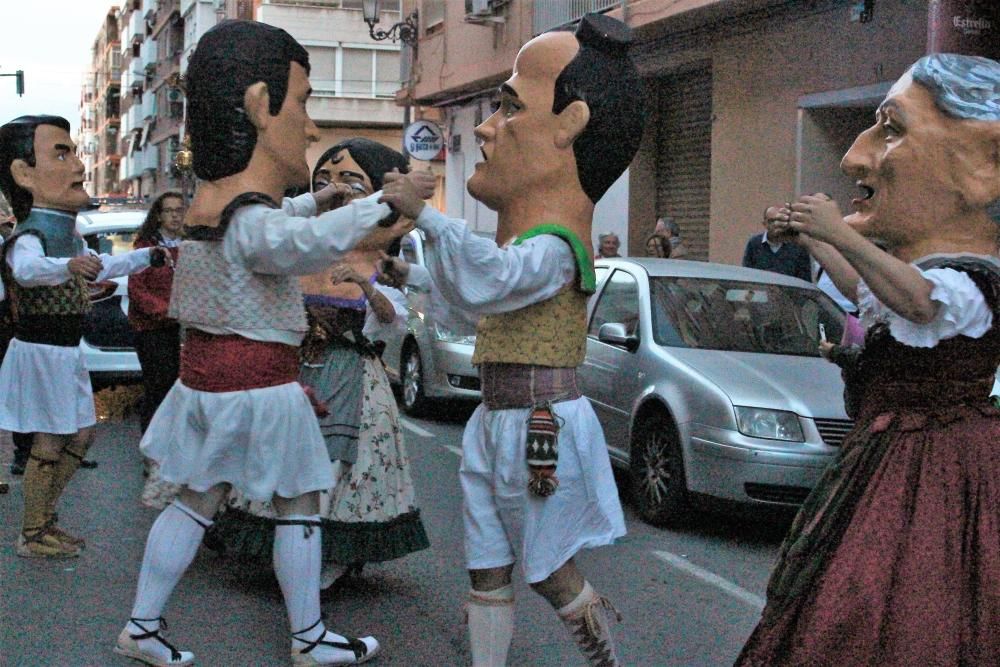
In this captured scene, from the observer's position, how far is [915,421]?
10.0 feet

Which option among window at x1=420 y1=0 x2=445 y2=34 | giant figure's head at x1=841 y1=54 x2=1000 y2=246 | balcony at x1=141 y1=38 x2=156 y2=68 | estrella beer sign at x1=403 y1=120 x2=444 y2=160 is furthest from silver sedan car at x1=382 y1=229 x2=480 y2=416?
balcony at x1=141 y1=38 x2=156 y2=68

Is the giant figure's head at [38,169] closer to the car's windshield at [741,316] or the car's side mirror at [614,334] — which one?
the car's side mirror at [614,334]

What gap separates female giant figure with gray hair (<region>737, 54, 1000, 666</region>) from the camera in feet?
9.50

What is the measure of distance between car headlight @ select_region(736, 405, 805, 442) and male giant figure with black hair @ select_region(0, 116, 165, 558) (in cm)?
300

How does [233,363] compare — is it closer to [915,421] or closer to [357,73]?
[915,421]

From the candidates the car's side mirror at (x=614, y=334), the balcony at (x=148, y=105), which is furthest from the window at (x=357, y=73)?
the car's side mirror at (x=614, y=334)

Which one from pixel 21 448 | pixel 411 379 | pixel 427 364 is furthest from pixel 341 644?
pixel 411 379

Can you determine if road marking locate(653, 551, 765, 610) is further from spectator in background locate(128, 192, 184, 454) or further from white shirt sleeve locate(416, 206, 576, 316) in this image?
spectator in background locate(128, 192, 184, 454)

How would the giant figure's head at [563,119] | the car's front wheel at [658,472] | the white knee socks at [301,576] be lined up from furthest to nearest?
the car's front wheel at [658,472], the white knee socks at [301,576], the giant figure's head at [563,119]

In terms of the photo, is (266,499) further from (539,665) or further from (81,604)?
(81,604)

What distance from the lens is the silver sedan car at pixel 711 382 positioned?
6566 millimetres

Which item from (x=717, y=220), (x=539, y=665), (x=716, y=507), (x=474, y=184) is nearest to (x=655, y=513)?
(x=716, y=507)

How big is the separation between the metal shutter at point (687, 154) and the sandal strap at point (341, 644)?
1207 cm

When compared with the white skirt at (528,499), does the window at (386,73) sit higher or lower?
higher
